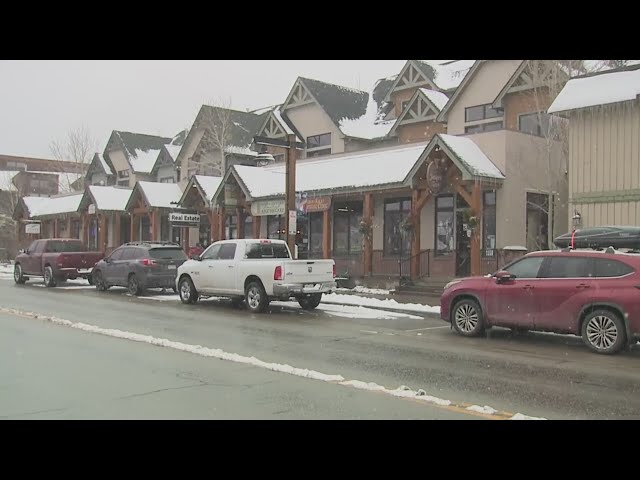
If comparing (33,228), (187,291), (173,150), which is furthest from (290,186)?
(33,228)

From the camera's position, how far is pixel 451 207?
74.4 feet

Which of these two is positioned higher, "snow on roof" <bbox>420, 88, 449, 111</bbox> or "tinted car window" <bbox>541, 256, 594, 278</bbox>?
"snow on roof" <bbox>420, 88, 449, 111</bbox>

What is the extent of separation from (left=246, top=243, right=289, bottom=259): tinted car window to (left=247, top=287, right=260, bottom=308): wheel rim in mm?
992

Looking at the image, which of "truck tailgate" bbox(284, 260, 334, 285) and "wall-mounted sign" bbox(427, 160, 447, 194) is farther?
"wall-mounted sign" bbox(427, 160, 447, 194)

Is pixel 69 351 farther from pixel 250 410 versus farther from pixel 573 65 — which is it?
pixel 573 65

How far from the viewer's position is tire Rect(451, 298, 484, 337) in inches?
478

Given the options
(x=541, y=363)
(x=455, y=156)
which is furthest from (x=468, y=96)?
(x=541, y=363)

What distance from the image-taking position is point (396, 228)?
24766mm

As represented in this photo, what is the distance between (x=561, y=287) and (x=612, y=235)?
224 centimetres

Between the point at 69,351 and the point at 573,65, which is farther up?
the point at 573,65

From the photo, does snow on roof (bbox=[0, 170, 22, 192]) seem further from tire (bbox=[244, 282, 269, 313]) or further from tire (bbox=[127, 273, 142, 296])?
tire (bbox=[244, 282, 269, 313])

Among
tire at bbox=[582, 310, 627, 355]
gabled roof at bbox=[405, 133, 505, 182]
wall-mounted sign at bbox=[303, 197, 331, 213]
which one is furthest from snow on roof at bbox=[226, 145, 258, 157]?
tire at bbox=[582, 310, 627, 355]

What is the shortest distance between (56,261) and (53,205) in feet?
68.1

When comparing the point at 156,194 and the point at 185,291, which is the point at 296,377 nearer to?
the point at 185,291
